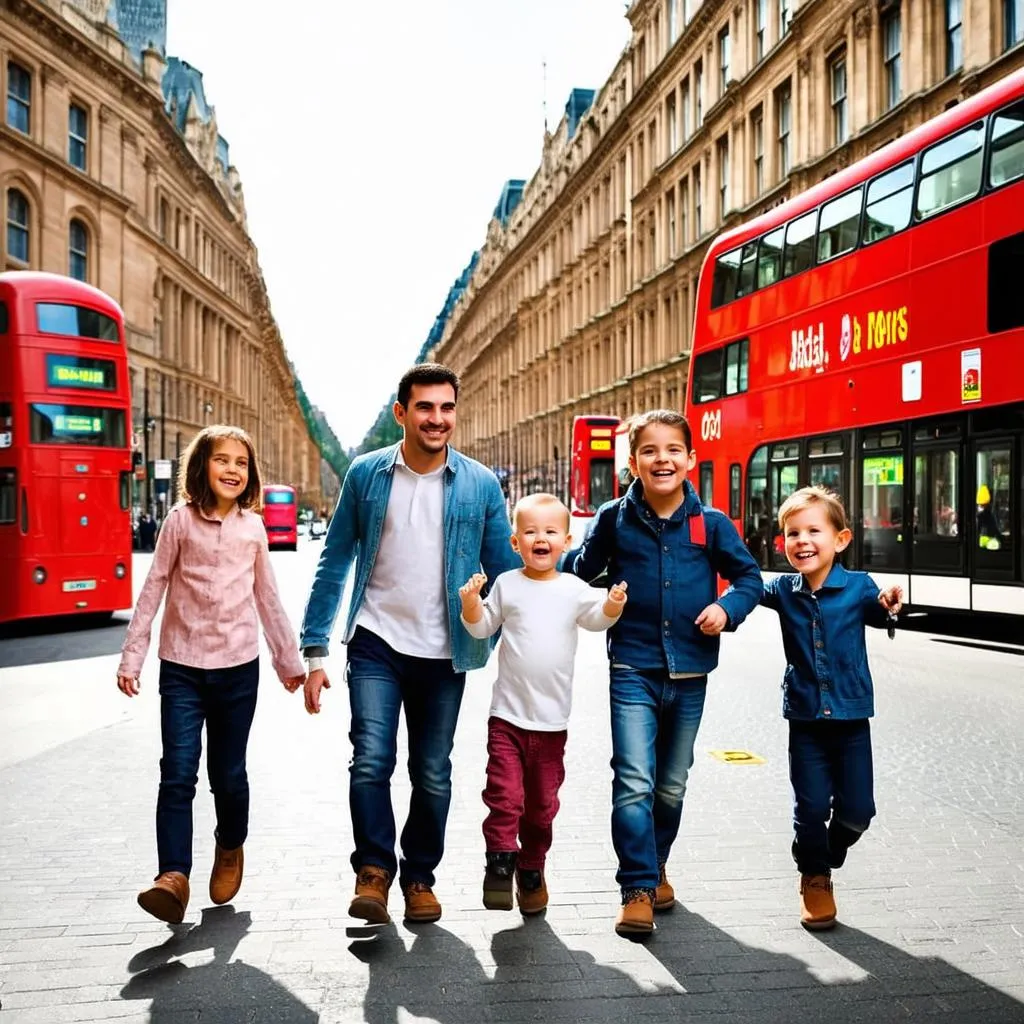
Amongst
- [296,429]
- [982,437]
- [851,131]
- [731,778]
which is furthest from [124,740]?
[296,429]

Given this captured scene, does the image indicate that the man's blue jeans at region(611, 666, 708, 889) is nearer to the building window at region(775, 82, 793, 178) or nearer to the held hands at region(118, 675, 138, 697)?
the held hands at region(118, 675, 138, 697)

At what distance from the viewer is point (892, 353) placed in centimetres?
1484

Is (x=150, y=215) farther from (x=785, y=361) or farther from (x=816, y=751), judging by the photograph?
(x=816, y=751)

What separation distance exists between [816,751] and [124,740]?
17.6 ft

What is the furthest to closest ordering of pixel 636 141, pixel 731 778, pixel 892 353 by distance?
pixel 636 141
pixel 892 353
pixel 731 778

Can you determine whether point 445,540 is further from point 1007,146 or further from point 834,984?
point 1007,146

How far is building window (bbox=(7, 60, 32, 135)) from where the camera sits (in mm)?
44125

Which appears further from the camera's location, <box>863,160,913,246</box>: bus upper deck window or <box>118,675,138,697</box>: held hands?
<box>863,160,913,246</box>: bus upper deck window

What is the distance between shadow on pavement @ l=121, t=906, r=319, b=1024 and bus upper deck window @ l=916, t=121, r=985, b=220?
12.0 m

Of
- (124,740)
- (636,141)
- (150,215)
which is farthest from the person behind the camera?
(150,215)

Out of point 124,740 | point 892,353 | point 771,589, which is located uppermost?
point 892,353

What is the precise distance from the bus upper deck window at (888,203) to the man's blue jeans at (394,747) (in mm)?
11938

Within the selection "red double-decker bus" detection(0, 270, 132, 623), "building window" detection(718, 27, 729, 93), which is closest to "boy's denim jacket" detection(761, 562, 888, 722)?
"red double-decker bus" detection(0, 270, 132, 623)

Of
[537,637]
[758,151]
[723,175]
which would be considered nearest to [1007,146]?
[537,637]
